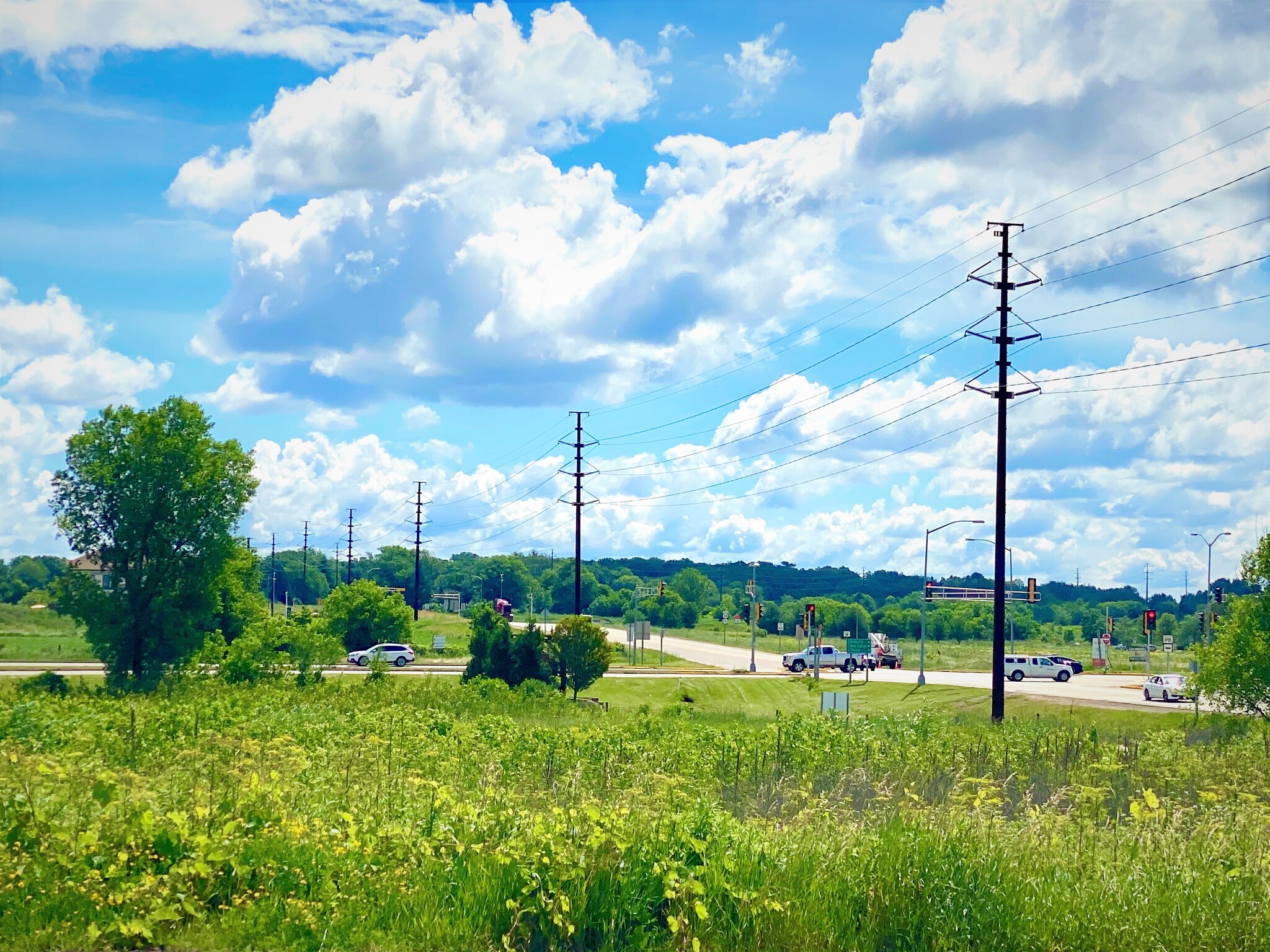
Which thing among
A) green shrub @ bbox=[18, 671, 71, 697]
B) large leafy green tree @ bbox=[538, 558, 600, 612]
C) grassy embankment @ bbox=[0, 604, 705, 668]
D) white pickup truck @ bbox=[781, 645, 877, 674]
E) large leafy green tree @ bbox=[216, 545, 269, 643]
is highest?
large leafy green tree @ bbox=[216, 545, 269, 643]

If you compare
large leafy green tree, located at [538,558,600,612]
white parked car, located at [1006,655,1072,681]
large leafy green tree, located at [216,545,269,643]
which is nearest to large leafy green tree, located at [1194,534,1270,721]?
white parked car, located at [1006,655,1072,681]

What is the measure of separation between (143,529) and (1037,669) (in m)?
52.7

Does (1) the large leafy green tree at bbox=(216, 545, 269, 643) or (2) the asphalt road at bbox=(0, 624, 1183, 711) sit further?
(1) the large leafy green tree at bbox=(216, 545, 269, 643)

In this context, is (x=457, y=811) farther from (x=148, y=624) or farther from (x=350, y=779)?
(x=148, y=624)

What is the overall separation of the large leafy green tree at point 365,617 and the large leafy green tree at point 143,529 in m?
27.1

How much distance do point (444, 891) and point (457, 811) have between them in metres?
1.19

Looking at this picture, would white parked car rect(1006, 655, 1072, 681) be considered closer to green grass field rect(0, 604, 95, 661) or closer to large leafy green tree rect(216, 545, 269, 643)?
large leafy green tree rect(216, 545, 269, 643)

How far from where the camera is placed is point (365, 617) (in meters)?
69.2

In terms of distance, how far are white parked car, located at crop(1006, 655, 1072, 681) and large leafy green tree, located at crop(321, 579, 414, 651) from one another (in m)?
39.5

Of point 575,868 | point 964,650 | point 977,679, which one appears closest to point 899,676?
point 977,679

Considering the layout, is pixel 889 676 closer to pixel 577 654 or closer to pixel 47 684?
pixel 577 654

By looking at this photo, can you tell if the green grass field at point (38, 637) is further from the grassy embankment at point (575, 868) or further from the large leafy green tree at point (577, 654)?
the grassy embankment at point (575, 868)

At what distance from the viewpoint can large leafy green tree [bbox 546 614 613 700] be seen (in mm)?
44250

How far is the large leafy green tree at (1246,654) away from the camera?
98.8 ft
